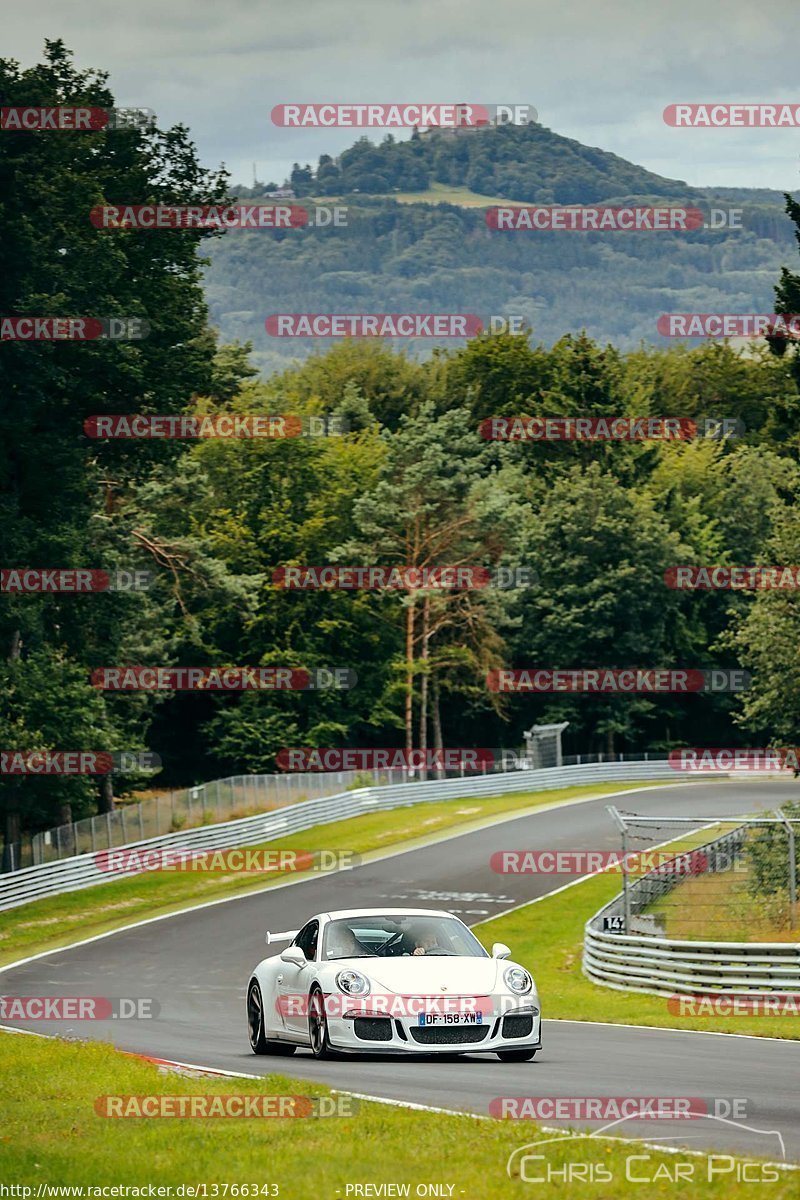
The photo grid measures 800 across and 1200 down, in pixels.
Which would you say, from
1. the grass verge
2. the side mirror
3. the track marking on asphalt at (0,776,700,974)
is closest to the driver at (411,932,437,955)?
the side mirror

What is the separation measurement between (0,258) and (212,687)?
39459mm

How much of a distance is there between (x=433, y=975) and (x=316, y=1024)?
1267 mm

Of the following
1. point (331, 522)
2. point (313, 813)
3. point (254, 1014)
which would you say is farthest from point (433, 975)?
point (331, 522)

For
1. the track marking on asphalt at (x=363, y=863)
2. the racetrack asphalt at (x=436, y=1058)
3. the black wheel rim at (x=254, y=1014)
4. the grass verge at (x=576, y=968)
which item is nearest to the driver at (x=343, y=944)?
the racetrack asphalt at (x=436, y=1058)

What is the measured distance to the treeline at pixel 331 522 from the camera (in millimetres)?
42406

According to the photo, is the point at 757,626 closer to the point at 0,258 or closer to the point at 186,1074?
the point at 0,258

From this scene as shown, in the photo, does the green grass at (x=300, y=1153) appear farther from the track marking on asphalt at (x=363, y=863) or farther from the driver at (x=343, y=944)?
the track marking on asphalt at (x=363, y=863)

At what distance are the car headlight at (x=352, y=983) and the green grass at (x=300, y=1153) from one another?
2.27 m

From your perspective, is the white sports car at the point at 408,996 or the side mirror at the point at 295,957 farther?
the side mirror at the point at 295,957

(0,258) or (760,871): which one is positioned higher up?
(0,258)

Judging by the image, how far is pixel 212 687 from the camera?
77.9 m

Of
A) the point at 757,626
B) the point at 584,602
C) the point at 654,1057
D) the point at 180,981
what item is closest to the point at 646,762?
the point at 584,602

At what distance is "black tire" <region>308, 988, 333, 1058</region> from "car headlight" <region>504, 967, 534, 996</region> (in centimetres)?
159

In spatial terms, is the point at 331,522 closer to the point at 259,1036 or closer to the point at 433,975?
the point at 259,1036
